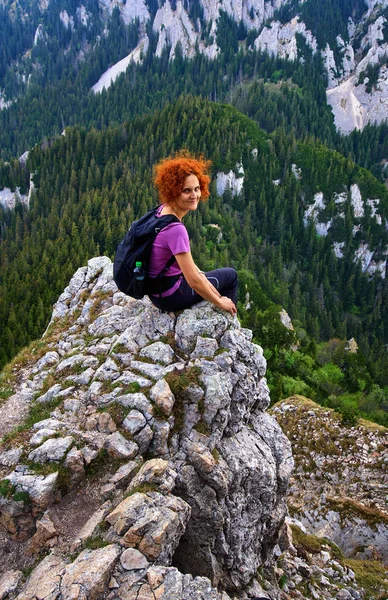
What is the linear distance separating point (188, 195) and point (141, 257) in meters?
1.88

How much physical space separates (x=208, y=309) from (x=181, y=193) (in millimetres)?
3156

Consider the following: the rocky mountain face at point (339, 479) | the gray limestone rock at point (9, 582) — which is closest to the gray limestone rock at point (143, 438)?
the gray limestone rock at point (9, 582)

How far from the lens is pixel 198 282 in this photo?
10.2m

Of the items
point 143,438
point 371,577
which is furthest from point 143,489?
point 371,577

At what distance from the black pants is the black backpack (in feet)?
1.02

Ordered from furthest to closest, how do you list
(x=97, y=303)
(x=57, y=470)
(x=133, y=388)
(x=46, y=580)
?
(x=97, y=303) < (x=133, y=388) < (x=57, y=470) < (x=46, y=580)

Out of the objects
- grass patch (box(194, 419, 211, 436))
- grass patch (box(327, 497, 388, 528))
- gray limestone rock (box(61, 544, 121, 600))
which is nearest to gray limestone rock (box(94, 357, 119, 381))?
grass patch (box(194, 419, 211, 436))

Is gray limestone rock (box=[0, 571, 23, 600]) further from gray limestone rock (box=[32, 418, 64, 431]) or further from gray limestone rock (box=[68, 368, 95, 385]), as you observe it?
gray limestone rock (box=[68, 368, 95, 385])

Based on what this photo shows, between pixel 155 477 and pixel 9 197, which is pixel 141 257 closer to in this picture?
pixel 155 477

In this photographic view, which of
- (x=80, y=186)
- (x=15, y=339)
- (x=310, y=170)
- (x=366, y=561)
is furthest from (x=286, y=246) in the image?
(x=366, y=561)

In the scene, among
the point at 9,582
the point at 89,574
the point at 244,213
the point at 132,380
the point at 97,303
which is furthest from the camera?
the point at 244,213

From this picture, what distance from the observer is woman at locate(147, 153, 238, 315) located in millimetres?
9914

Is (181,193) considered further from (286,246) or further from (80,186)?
(286,246)

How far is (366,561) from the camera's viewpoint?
61.1ft
